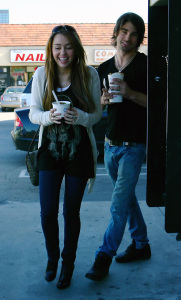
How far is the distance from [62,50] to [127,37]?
501 mm

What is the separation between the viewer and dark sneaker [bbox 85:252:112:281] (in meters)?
3.25

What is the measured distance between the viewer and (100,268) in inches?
129

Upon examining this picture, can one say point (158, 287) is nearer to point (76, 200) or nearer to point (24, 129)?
point (76, 200)

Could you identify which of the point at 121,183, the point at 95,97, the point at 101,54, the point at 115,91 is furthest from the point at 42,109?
the point at 101,54

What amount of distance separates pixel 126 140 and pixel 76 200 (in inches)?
22.9

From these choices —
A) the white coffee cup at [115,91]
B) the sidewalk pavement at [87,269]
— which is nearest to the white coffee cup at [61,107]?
the white coffee cup at [115,91]

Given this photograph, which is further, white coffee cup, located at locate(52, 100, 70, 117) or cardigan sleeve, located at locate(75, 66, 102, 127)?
cardigan sleeve, located at locate(75, 66, 102, 127)

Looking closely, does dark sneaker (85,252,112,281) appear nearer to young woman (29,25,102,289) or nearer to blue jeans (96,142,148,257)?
blue jeans (96,142,148,257)

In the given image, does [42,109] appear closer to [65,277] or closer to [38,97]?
[38,97]

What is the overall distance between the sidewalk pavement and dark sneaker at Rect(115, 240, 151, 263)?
0.04 meters

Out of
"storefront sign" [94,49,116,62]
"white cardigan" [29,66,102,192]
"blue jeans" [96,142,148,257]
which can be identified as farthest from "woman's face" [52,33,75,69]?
"storefront sign" [94,49,116,62]

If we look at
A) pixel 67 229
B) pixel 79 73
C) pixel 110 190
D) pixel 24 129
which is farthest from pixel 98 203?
pixel 24 129

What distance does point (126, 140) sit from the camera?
10.7ft

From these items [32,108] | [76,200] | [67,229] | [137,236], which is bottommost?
[137,236]
